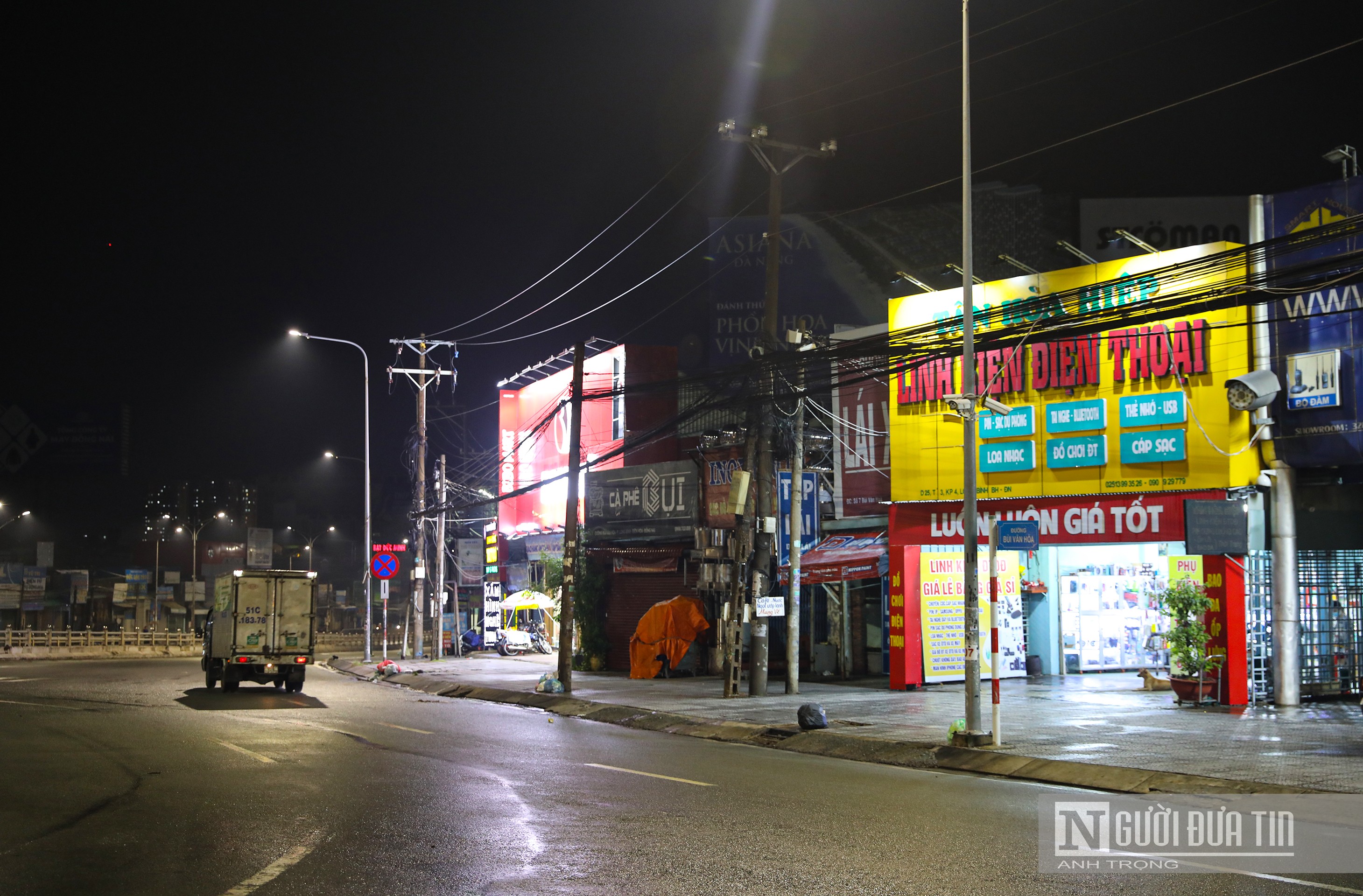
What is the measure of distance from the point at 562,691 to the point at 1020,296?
41.2 feet

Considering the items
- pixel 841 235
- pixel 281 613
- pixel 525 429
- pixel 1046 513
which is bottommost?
pixel 281 613

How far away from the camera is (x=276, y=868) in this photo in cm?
771

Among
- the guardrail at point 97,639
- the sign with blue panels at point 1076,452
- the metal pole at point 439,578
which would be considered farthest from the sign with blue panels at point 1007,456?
the guardrail at point 97,639

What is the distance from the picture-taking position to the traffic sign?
34750mm

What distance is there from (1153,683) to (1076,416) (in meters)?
5.75

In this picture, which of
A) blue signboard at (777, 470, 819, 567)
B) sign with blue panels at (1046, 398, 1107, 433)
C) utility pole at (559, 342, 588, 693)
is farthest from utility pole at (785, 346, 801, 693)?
sign with blue panels at (1046, 398, 1107, 433)

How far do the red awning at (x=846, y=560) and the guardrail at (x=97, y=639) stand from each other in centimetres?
3629

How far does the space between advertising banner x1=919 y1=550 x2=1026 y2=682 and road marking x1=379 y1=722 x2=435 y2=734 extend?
37.5ft

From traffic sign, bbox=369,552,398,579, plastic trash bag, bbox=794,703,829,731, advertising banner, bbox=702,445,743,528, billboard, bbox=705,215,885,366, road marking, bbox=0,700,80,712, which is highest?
billboard, bbox=705,215,885,366

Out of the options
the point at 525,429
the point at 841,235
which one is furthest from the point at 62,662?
the point at 841,235

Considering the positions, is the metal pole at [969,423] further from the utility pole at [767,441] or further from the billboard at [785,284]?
the billboard at [785,284]

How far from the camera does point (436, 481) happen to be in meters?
41.5

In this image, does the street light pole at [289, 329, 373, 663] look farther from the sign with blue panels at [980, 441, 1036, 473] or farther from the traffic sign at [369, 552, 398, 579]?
the sign with blue panels at [980, 441, 1036, 473]

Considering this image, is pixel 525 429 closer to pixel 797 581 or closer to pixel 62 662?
pixel 62 662
